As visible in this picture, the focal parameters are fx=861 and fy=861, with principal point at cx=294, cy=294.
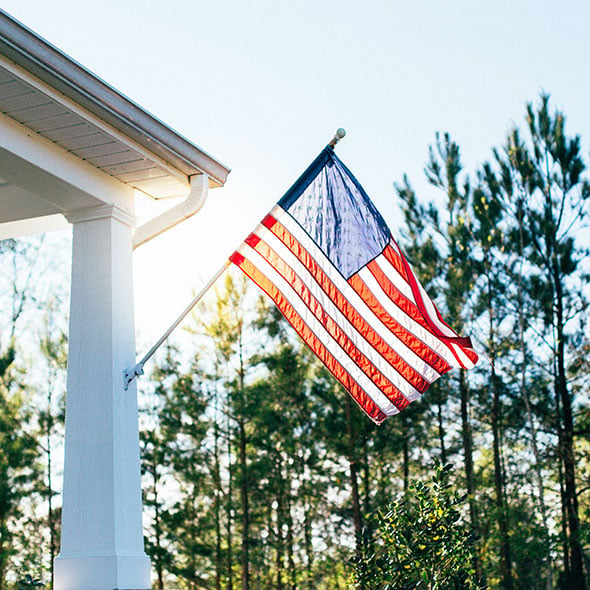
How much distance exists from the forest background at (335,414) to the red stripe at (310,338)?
10.9 metres

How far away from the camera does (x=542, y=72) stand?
51.0 feet

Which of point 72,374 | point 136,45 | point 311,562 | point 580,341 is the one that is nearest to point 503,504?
point 580,341

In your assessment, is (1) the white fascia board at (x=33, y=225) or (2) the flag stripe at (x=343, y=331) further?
(1) the white fascia board at (x=33, y=225)

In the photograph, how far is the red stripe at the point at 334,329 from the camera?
14.9ft

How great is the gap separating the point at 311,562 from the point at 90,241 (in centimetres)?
1713

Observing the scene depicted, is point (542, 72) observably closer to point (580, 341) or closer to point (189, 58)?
point (580, 341)

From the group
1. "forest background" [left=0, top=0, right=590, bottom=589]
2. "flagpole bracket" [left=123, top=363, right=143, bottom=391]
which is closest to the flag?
"flagpole bracket" [left=123, top=363, right=143, bottom=391]

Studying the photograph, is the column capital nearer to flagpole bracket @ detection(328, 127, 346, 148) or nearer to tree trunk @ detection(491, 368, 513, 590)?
flagpole bracket @ detection(328, 127, 346, 148)

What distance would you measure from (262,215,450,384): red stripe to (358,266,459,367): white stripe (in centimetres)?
2

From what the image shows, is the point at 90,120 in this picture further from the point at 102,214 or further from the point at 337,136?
the point at 337,136

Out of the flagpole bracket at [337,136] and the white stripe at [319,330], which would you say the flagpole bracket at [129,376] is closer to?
the white stripe at [319,330]

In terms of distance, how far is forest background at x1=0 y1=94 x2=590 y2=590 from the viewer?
52.3 ft

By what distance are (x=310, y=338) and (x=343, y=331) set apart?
0.59 feet

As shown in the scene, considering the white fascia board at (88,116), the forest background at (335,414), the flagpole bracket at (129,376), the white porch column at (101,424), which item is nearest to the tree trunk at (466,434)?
the forest background at (335,414)
